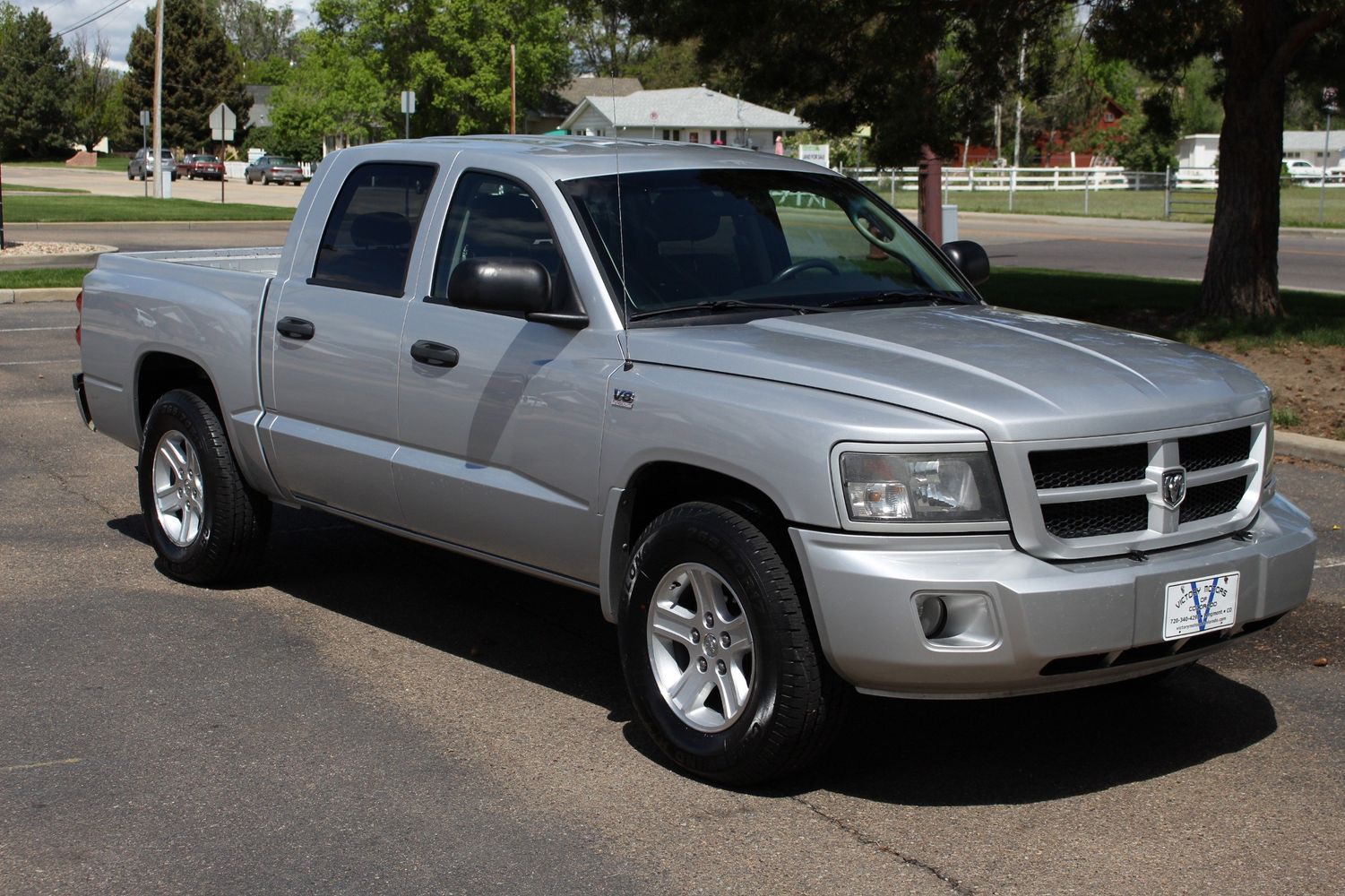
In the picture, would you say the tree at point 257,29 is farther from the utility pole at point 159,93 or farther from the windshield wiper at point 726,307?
the windshield wiper at point 726,307

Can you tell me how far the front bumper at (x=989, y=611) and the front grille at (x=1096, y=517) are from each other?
88 millimetres

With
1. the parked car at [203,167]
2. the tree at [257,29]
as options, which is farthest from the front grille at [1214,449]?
the tree at [257,29]

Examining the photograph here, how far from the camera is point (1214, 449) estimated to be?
473 cm

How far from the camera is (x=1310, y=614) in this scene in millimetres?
6566

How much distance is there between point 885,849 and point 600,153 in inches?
108

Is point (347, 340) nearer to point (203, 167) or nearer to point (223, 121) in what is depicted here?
point (223, 121)

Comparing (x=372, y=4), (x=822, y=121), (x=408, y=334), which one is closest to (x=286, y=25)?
(x=372, y=4)

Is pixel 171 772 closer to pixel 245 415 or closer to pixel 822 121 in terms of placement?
pixel 245 415

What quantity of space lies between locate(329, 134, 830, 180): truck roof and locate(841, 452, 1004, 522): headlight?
72.0 inches

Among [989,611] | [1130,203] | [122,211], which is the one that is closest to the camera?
[989,611]

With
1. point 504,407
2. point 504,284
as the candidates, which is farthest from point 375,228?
point 504,284

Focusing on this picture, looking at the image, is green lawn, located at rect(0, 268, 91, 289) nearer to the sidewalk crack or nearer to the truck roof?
the truck roof

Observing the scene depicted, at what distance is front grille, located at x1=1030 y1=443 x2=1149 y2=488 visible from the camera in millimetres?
4328

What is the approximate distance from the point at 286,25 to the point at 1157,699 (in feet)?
518
